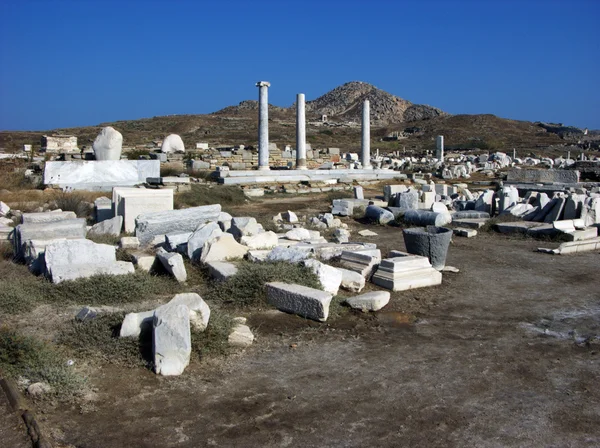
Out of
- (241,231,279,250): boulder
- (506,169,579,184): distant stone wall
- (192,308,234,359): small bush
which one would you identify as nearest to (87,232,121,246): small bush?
(241,231,279,250): boulder

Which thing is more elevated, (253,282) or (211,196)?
(211,196)

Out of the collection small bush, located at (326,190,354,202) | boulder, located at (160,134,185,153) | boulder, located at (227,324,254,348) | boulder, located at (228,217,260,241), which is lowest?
boulder, located at (227,324,254,348)

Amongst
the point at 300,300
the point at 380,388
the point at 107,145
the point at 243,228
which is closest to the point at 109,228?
the point at 243,228

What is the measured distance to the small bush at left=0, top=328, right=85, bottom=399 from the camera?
4461 millimetres

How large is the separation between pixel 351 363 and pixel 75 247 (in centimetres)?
399

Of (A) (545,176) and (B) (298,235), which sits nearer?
(B) (298,235)

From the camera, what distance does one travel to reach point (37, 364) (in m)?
4.71

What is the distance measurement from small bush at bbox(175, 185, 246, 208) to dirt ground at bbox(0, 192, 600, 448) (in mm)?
10551

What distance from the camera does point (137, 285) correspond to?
22.9ft

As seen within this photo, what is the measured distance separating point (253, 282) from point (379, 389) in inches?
105

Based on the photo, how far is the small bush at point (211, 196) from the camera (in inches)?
656

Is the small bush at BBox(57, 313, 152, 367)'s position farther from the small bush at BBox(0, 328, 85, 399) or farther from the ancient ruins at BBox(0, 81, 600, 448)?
the small bush at BBox(0, 328, 85, 399)

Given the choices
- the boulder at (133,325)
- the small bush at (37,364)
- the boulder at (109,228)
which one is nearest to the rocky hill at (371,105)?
the boulder at (109,228)

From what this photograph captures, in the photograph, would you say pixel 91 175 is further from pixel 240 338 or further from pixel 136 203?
pixel 240 338
